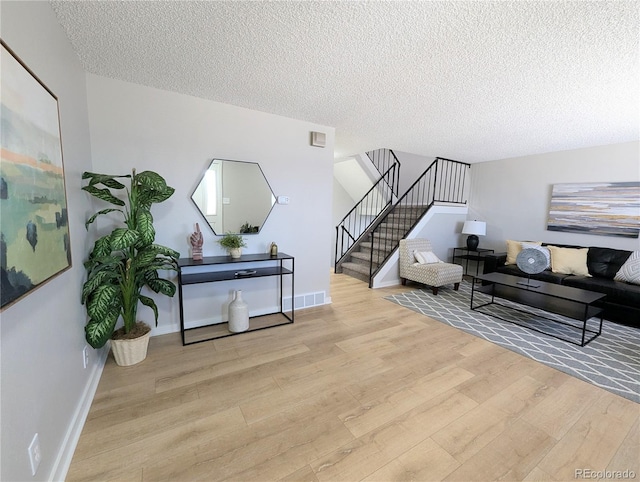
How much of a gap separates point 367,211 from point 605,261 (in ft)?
13.4

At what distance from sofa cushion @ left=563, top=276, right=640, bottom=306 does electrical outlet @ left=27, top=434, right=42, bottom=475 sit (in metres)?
5.30

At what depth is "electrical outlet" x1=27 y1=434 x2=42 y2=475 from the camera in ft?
3.59

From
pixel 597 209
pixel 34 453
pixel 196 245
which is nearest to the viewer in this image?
pixel 34 453

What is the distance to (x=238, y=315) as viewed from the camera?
2.83 metres

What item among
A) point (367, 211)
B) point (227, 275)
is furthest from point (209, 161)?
point (367, 211)

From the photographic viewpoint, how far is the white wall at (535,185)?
401 cm

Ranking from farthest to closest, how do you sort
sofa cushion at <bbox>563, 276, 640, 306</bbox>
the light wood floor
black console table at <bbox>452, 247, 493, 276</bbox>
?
black console table at <bbox>452, 247, 493, 276</bbox> < sofa cushion at <bbox>563, 276, 640, 306</bbox> < the light wood floor

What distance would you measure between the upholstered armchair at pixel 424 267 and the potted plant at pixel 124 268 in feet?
11.9

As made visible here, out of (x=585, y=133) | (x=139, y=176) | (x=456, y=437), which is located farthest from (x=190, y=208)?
(x=585, y=133)

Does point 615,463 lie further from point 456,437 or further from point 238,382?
point 238,382

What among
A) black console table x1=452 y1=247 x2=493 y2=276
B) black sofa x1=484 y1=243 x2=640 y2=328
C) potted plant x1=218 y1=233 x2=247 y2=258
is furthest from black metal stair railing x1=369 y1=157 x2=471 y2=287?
potted plant x1=218 y1=233 x2=247 y2=258

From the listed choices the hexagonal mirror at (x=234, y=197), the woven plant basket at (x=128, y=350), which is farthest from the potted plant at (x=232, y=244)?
the woven plant basket at (x=128, y=350)

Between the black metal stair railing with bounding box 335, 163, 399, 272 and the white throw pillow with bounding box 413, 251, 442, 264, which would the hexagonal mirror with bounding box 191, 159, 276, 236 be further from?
the black metal stair railing with bounding box 335, 163, 399, 272

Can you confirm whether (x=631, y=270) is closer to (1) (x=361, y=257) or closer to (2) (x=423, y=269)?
(2) (x=423, y=269)
